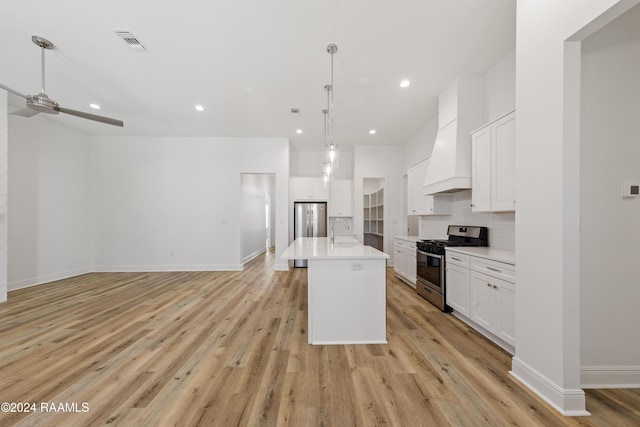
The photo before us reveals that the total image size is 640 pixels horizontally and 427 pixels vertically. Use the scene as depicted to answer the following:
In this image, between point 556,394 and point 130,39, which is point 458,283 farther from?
point 130,39

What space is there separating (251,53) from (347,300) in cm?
292

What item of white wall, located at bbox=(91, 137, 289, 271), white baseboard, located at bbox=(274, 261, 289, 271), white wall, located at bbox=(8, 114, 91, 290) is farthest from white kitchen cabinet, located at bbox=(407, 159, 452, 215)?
white wall, located at bbox=(8, 114, 91, 290)

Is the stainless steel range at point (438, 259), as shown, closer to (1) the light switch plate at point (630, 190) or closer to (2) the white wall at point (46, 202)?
(1) the light switch plate at point (630, 190)

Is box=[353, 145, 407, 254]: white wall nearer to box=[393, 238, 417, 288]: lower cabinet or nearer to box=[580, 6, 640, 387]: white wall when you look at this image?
box=[393, 238, 417, 288]: lower cabinet

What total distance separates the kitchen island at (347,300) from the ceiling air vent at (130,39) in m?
2.77

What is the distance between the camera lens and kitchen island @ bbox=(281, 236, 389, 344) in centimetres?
242

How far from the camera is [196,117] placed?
4660mm

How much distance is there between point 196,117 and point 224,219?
7.48 feet

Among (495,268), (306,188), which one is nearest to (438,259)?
(495,268)

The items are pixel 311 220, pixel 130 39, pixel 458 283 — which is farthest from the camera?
pixel 311 220

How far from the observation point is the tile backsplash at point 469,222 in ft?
9.55

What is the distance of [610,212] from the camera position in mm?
1729

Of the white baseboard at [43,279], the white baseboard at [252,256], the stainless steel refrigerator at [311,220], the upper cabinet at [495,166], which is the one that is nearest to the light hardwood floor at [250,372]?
the white baseboard at [43,279]

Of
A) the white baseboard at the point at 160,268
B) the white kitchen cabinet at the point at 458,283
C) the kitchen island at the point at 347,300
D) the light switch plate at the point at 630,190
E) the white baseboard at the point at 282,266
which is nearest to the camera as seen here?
the light switch plate at the point at 630,190
